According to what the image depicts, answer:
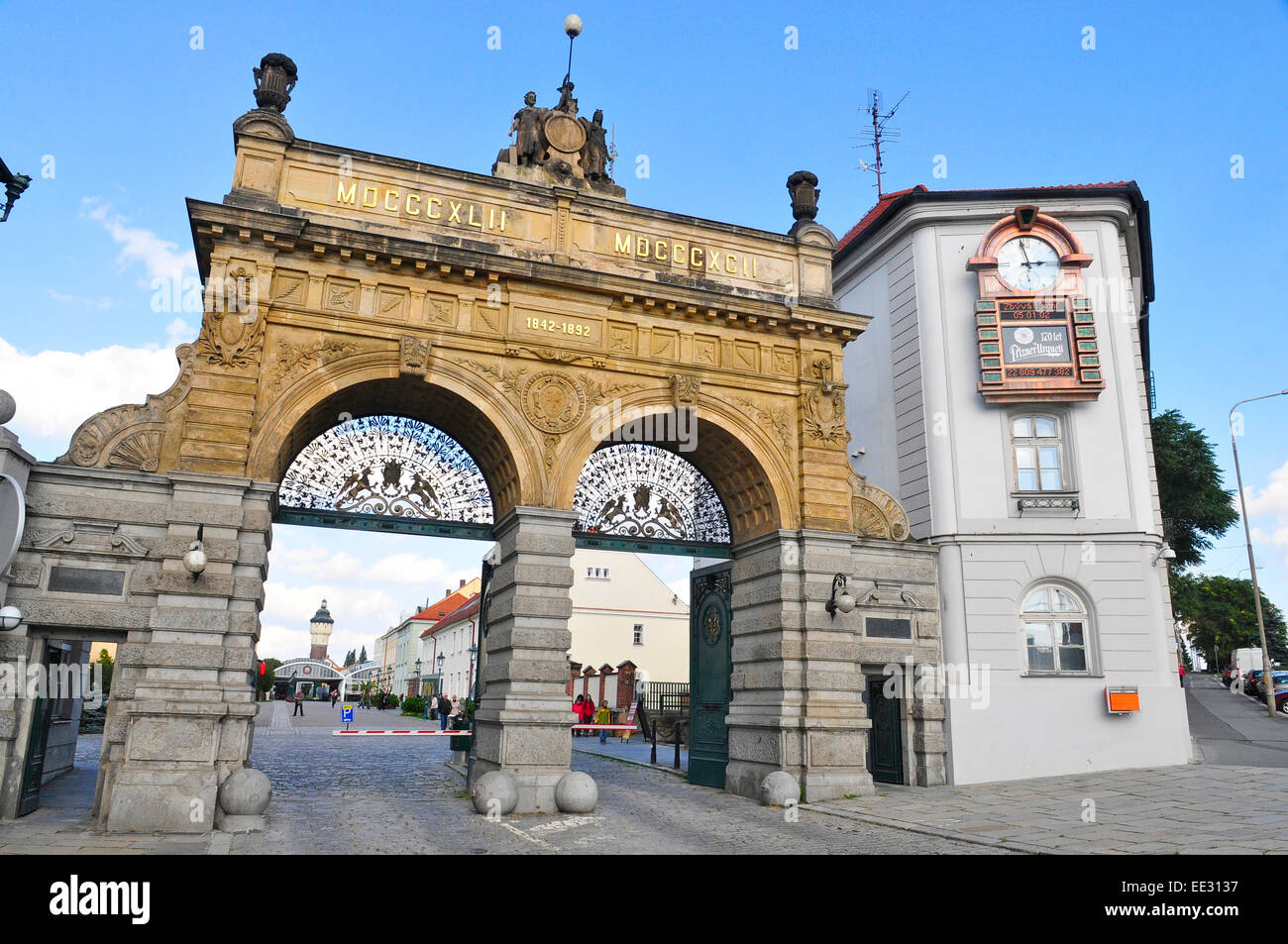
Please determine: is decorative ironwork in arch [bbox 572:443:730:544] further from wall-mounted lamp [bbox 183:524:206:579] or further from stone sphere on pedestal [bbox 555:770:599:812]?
wall-mounted lamp [bbox 183:524:206:579]

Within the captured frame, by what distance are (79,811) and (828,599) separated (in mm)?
10793

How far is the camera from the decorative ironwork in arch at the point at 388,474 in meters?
13.7

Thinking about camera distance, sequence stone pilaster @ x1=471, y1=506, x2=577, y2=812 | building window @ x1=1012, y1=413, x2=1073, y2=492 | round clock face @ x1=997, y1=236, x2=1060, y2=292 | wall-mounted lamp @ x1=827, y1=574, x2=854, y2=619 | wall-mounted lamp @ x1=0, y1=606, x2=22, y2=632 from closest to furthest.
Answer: wall-mounted lamp @ x1=0, y1=606, x2=22, y2=632 → stone pilaster @ x1=471, y1=506, x2=577, y2=812 → wall-mounted lamp @ x1=827, y1=574, x2=854, y2=619 → building window @ x1=1012, y1=413, x2=1073, y2=492 → round clock face @ x1=997, y1=236, x2=1060, y2=292

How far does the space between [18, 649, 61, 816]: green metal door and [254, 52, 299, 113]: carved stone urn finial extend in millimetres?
8371

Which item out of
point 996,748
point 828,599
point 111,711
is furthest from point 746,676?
point 111,711

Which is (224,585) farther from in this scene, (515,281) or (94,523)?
(515,281)

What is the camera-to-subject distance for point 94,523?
1127cm

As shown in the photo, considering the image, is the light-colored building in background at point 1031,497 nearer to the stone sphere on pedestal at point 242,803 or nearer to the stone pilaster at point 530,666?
the stone pilaster at point 530,666

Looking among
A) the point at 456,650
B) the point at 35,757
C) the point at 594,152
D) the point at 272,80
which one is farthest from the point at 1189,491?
the point at 456,650

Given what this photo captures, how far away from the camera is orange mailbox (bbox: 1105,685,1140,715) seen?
611 inches

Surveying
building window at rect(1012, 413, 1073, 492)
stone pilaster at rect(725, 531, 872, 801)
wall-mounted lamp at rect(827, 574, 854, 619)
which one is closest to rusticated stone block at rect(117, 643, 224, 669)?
stone pilaster at rect(725, 531, 872, 801)

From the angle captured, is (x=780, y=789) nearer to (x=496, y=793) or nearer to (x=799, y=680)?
(x=799, y=680)

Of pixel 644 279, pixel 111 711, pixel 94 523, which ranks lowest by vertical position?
pixel 111 711

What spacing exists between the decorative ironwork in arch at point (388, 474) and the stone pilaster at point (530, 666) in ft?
4.31
